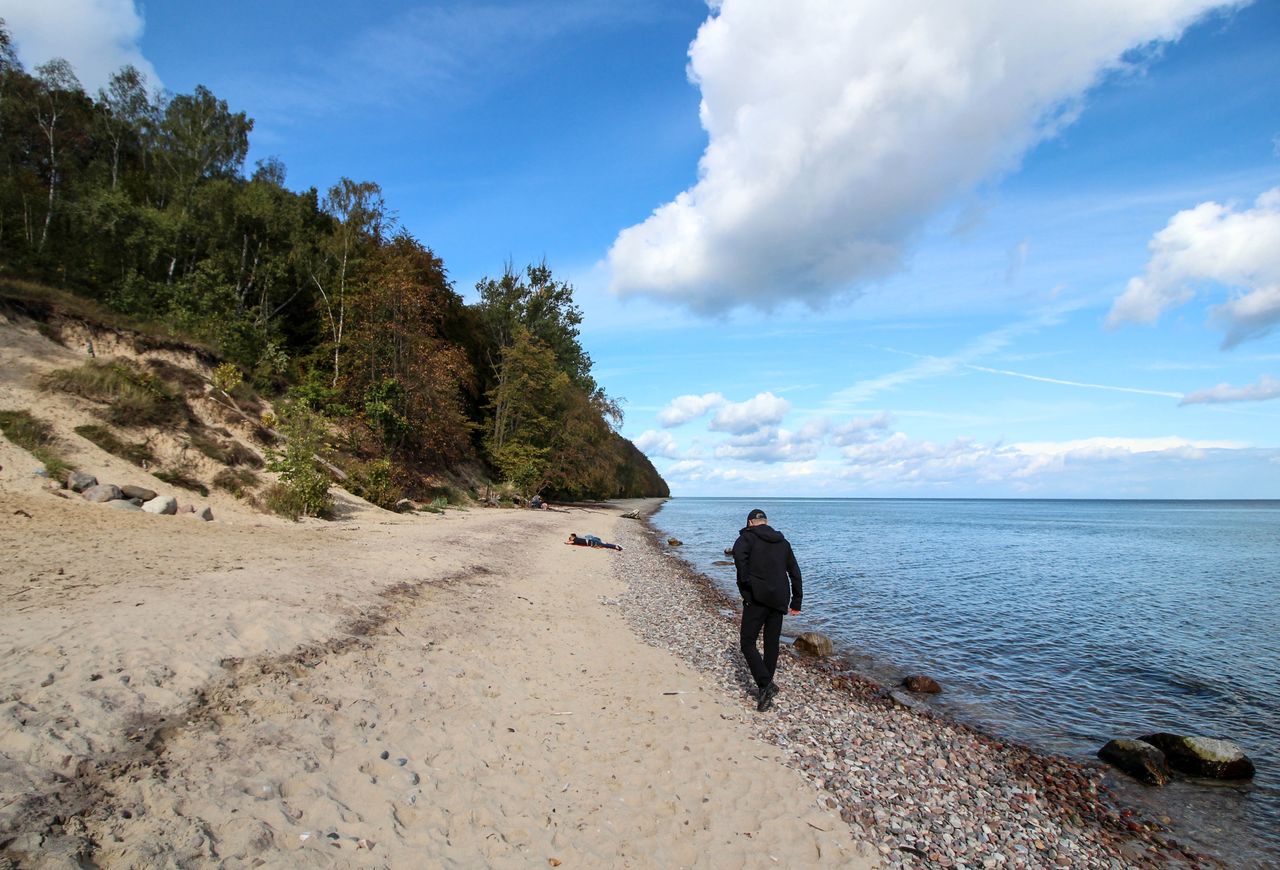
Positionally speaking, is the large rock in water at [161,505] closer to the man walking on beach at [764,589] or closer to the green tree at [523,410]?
the man walking on beach at [764,589]

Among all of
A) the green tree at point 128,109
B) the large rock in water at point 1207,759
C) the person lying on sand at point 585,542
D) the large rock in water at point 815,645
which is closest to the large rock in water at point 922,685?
the large rock in water at point 815,645

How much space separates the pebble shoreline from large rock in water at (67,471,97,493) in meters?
→ 13.7

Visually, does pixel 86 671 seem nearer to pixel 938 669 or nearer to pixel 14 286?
pixel 938 669

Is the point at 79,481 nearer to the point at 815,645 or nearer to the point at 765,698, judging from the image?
the point at 765,698

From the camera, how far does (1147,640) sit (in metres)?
15.5

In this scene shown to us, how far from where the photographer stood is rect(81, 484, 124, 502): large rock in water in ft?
42.3

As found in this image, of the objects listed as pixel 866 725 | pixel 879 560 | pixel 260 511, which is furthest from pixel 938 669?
pixel 879 560

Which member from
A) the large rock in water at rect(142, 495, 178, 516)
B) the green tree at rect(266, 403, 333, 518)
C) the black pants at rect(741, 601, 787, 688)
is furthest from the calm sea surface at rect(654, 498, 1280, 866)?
the large rock in water at rect(142, 495, 178, 516)

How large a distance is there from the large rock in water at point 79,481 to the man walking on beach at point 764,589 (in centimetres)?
1464

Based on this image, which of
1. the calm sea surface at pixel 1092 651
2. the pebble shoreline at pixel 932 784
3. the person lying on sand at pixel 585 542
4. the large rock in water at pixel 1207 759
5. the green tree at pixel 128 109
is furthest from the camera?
the green tree at pixel 128 109

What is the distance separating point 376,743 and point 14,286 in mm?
23662

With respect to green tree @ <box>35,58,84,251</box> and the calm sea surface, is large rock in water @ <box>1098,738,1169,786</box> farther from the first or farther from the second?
green tree @ <box>35,58,84,251</box>

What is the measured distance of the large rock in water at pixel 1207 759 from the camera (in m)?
7.91

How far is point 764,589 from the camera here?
8086 millimetres
